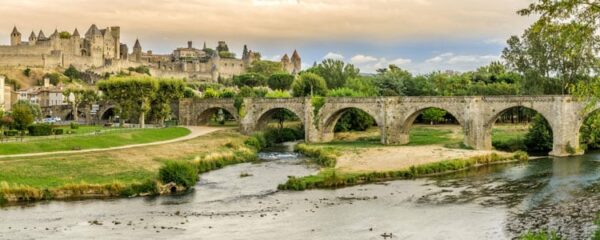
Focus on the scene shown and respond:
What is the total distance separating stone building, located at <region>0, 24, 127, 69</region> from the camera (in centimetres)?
14162

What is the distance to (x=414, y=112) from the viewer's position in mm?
62250

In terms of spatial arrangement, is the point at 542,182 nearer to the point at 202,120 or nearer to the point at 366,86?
the point at 366,86

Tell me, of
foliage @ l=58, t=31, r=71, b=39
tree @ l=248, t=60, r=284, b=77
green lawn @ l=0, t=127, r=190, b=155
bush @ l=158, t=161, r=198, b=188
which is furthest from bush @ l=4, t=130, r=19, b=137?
foliage @ l=58, t=31, r=71, b=39

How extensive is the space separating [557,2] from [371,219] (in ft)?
49.7

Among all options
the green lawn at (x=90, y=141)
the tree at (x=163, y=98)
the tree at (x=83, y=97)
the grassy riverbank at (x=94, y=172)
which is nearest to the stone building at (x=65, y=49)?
the tree at (x=83, y=97)

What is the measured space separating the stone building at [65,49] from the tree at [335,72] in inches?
2671

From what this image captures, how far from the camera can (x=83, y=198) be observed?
35.9m

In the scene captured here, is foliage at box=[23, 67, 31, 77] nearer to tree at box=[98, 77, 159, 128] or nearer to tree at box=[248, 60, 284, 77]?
tree at box=[248, 60, 284, 77]

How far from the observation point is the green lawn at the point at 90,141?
4619 centimetres

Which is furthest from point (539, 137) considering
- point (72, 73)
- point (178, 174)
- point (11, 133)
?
point (72, 73)

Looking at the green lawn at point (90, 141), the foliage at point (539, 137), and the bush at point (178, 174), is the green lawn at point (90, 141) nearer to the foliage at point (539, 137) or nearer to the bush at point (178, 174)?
the bush at point (178, 174)

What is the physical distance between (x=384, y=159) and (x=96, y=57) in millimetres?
116419

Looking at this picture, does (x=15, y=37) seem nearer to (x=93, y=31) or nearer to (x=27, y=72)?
(x=93, y=31)

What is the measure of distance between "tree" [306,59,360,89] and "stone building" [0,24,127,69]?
6785 centimetres
